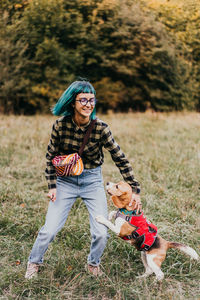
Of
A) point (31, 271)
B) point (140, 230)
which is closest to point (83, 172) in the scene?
point (140, 230)

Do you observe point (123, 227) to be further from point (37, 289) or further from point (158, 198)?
point (158, 198)

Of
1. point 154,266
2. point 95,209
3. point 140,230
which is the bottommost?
point 154,266

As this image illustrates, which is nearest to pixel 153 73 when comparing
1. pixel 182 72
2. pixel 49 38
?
pixel 182 72

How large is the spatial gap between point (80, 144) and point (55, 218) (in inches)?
26.2

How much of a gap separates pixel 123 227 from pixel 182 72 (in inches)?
365

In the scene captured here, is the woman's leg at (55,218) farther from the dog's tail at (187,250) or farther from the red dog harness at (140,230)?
the dog's tail at (187,250)

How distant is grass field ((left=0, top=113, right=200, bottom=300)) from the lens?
266 cm

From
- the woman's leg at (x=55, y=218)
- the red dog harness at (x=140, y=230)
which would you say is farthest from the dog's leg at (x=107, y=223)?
the woman's leg at (x=55, y=218)

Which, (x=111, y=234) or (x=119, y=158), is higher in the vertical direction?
(x=119, y=158)

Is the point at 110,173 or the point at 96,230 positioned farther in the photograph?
the point at 110,173

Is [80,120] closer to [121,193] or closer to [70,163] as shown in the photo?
[70,163]

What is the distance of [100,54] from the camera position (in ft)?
47.8

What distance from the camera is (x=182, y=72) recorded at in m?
10.9

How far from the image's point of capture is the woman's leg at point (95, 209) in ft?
8.75
